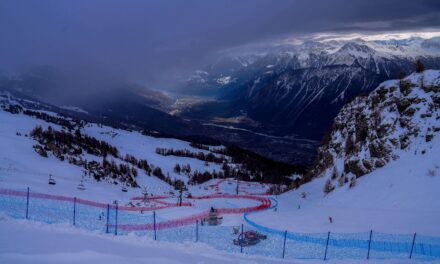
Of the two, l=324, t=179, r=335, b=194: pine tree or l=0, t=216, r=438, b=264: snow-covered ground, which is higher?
l=324, t=179, r=335, b=194: pine tree

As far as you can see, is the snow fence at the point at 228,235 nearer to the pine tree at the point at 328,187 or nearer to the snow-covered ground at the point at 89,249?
the snow-covered ground at the point at 89,249

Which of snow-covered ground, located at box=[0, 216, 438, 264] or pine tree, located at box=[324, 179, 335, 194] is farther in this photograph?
pine tree, located at box=[324, 179, 335, 194]

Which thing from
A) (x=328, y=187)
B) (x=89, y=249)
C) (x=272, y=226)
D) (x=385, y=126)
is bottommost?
(x=272, y=226)

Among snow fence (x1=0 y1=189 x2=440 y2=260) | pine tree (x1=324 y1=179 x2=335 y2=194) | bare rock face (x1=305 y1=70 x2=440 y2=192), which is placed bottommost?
snow fence (x1=0 y1=189 x2=440 y2=260)

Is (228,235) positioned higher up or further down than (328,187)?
further down

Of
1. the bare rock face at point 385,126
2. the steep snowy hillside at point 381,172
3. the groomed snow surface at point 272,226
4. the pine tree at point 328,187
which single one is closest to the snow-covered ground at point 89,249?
the groomed snow surface at point 272,226

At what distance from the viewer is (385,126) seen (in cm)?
6247

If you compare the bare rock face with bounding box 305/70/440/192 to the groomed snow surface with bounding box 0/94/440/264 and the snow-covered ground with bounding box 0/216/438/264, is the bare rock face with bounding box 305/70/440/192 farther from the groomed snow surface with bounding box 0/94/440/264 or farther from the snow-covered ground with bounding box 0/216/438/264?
the snow-covered ground with bounding box 0/216/438/264

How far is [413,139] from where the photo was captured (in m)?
54.8

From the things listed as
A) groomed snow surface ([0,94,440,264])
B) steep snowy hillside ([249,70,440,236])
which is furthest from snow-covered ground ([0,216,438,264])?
steep snowy hillside ([249,70,440,236])

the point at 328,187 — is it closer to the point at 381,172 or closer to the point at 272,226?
the point at 381,172

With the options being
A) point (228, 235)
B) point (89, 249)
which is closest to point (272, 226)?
point (228, 235)

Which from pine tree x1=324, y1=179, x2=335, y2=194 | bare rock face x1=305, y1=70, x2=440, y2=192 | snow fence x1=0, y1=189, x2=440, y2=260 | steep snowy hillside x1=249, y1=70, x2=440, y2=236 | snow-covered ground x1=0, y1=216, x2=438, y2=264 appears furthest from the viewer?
pine tree x1=324, y1=179, x2=335, y2=194

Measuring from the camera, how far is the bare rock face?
56125mm
